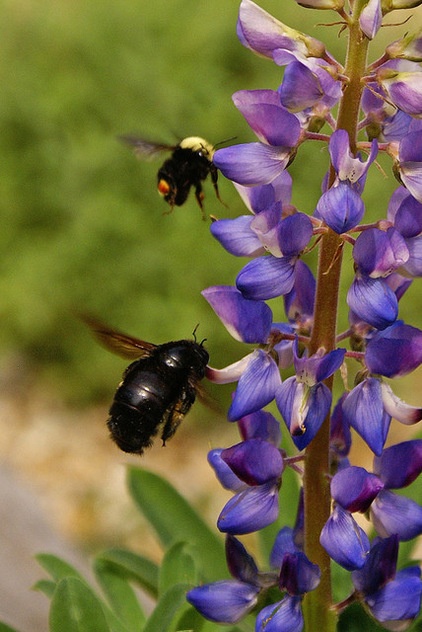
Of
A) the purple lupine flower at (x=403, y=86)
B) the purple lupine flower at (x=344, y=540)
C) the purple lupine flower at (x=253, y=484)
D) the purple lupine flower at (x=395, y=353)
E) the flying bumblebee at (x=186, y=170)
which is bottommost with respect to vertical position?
the purple lupine flower at (x=344, y=540)

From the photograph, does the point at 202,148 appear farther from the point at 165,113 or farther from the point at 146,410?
the point at 165,113

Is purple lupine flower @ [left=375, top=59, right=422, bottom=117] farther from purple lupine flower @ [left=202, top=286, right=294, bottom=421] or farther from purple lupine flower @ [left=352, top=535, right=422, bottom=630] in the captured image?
purple lupine flower @ [left=352, top=535, right=422, bottom=630]

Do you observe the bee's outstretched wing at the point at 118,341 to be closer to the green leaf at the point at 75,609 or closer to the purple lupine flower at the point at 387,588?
the green leaf at the point at 75,609

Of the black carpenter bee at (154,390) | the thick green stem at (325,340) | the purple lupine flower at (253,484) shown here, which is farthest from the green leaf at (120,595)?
the purple lupine flower at (253,484)

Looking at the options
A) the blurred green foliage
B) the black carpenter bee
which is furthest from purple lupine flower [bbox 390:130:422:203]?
the blurred green foliage

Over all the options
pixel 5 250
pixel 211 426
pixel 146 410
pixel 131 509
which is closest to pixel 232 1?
→ pixel 5 250

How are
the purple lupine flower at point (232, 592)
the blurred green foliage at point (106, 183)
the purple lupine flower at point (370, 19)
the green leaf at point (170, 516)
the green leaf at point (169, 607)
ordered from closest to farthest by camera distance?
1. the purple lupine flower at point (370, 19)
2. the purple lupine flower at point (232, 592)
3. the green leaf at point (169, 607)
4. the green leaf at point (170, 516)
5. the blurred green foliage at point (106, 183)

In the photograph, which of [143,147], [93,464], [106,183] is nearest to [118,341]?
[143,147]
